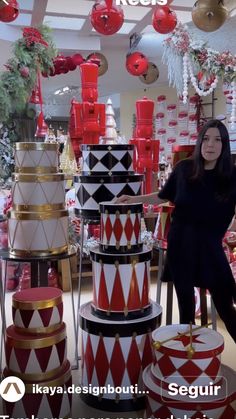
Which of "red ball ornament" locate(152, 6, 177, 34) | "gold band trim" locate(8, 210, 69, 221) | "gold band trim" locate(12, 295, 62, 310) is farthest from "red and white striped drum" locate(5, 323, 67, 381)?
"red ball ornament" locate(152, 6, 177, 34)

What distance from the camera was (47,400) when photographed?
195 cm

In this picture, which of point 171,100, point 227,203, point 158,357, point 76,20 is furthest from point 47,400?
point 171,100

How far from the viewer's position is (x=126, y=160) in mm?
2494

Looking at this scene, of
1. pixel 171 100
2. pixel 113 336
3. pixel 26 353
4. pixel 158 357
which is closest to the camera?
pixel 158 357

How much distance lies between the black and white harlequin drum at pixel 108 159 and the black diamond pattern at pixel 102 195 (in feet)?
0.30

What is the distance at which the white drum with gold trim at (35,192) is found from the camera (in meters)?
2.24

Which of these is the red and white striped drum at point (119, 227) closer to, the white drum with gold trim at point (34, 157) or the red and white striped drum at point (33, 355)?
the white drum with gold trim at point (34, 157)

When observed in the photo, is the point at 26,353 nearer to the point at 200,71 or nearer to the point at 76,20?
the point at 200,71

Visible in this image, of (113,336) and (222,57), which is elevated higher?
(222,57)

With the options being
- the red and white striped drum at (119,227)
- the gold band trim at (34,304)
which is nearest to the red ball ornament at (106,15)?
the red and white striped drum at (119,227)

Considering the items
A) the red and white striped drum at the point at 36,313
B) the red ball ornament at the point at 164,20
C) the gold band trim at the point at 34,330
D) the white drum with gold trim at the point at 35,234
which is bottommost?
the gold band trim at the point at 34,330

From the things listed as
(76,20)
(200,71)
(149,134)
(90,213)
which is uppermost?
(76,20)

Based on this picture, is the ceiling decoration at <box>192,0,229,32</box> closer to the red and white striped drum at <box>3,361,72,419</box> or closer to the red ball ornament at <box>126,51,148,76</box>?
the red ball ornament at <box>126,51,148,76</box>

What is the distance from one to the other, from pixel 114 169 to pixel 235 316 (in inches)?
39.7
